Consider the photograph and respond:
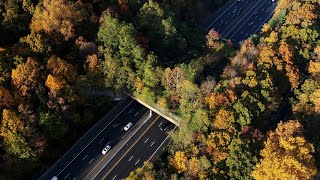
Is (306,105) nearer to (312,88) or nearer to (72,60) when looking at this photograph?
(312,88)

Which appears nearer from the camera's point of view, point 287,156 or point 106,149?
point 287,156

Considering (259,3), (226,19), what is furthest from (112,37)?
(259,3)

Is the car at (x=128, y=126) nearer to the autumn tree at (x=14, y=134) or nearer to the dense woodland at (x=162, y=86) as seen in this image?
the dense woodland at (x=162, y=86)

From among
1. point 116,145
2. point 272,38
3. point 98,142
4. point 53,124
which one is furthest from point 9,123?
point 272,38

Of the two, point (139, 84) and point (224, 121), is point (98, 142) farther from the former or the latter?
point (224, 121)

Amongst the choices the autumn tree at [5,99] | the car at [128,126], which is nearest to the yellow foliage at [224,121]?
the car at [128,126]

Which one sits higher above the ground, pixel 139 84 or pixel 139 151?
pixel 139 84

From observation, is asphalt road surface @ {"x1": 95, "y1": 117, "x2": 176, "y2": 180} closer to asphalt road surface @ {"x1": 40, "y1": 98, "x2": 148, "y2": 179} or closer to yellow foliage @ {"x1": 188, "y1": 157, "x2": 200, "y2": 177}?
asphalt road surface @ {"x1": 40, "y1": 98, "x2": 148, "y2": 179}

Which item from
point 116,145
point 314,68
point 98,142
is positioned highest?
point 314,68
